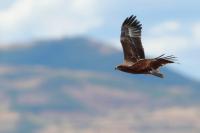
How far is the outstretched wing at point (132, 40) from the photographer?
23.2 metres

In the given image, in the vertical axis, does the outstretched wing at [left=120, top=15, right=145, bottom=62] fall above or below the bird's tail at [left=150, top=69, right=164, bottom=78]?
above

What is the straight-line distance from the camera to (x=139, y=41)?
2525 cm

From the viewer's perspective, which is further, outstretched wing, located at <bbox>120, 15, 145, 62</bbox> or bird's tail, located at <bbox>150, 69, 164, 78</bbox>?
outstretched wing, located at <bbox>120, 15, 145, 62</bbox>

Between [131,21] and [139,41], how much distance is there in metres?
1.50

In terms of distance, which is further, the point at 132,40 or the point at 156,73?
the point at 132,40

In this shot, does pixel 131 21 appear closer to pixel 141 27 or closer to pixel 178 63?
pixel 141 27

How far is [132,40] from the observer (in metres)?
25.5

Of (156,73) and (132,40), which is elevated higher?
(132,40)

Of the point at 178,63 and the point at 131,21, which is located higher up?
the point at 131,21

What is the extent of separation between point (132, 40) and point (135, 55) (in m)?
2.24

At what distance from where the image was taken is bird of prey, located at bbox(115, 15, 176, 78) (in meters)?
20.8

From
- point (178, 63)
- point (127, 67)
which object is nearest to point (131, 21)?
point (127, 67)

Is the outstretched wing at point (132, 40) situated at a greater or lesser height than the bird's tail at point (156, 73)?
greater

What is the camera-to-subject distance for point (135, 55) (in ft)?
76.3
